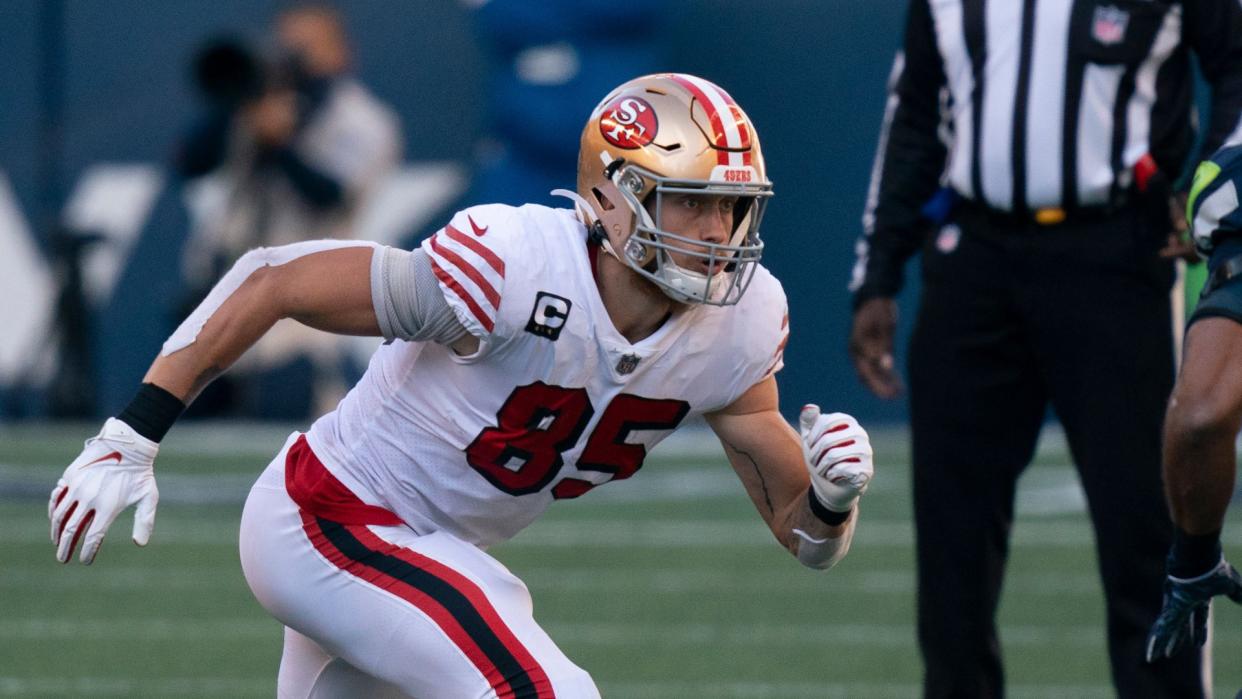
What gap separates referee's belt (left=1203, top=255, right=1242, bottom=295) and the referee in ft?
3.06

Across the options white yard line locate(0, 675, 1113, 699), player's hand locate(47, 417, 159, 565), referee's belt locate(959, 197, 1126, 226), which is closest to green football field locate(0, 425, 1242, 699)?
white yard line locate(0, 675, 1113, 699)

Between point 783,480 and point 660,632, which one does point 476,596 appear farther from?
point 660,632

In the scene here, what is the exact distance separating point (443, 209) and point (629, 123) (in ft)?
21.9

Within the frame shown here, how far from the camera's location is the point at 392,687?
10.6 ft

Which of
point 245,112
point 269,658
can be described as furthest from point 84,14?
point 269,658

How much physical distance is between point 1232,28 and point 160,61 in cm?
710

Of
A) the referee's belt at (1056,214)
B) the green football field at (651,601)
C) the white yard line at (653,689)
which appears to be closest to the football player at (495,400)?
the referee's belt at (1056,214)

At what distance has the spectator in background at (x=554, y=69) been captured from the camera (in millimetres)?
8906

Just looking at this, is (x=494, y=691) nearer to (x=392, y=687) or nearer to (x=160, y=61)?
(x=392, y=687)

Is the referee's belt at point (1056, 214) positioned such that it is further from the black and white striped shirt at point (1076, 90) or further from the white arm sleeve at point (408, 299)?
the white arm sleeve at point (408, 299)

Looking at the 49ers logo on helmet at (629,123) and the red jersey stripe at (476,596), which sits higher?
the 49ers logo on helmet at (629,123)

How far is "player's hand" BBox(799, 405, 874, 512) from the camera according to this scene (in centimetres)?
289

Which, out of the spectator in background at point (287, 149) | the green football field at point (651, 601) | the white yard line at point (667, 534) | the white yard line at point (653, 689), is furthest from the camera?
the spectator in background at point (287, 149)

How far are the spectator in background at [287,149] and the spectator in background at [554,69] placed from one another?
75 centimetres
